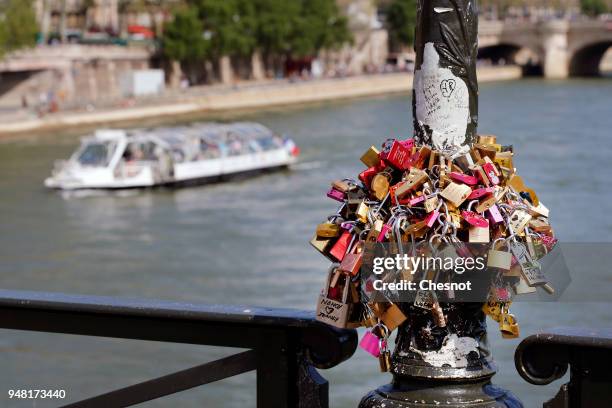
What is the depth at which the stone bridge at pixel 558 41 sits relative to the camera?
55.3m

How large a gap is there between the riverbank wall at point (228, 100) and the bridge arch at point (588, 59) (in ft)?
16.6

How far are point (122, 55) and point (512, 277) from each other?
39043 mm

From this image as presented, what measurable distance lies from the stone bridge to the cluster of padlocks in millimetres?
52365

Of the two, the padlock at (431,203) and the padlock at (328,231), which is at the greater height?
the padlock at (431,203)

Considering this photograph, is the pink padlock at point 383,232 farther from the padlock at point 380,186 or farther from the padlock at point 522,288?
the padlock at point 522,288

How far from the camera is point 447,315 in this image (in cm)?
188

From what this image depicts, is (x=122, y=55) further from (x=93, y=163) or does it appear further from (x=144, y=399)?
(x=144, y=399)

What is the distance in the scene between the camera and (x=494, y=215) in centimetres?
186

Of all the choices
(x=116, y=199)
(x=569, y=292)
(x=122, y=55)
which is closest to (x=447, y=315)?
(x=569, y=292)

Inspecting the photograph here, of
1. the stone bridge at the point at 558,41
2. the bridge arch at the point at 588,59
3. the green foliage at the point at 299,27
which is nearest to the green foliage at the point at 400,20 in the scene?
the stone bridge at the point at 558,41

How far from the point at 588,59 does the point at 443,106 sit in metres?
57.9

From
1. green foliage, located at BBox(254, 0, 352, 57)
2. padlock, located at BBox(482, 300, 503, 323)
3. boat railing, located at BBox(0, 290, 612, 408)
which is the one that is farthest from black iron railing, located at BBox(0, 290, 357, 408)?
green foliage, located at BBox(254, 0, 352, 57)

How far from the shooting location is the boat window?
70.5ft

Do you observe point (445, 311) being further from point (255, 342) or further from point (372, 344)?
point (255, 342)
